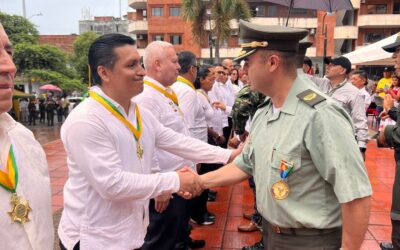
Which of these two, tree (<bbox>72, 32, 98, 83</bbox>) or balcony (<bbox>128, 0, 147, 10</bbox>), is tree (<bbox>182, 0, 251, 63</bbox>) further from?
tree (<bbox>72, 32, 98, 83</bbox>)

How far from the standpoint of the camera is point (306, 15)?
35.2 metres

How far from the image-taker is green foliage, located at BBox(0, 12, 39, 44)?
1226 inches

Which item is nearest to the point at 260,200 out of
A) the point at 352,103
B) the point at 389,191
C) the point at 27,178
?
the point at 27,178

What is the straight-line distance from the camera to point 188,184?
2488mm

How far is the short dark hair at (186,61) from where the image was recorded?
4566mm

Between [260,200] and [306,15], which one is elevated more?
[306,15]

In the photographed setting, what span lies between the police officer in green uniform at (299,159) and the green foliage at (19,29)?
3322cm

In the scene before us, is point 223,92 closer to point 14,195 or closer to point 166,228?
point 166,228

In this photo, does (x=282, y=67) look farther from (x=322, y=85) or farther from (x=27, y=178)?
(x=322, y=85)

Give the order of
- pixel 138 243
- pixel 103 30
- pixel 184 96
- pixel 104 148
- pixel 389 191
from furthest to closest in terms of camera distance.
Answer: pixel 103 30, pixel 389 191, pixel 184 96, pixel 138 243, pixel 104 148

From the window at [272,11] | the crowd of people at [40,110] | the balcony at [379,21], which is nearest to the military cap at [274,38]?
the crowd of people at [40,110]

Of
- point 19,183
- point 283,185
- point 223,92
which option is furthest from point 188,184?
point 223,92

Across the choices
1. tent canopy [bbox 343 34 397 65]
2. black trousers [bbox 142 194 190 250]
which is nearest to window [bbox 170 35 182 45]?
tent canopy [bbox 343 34 397 65]

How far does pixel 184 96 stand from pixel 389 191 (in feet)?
12.6
